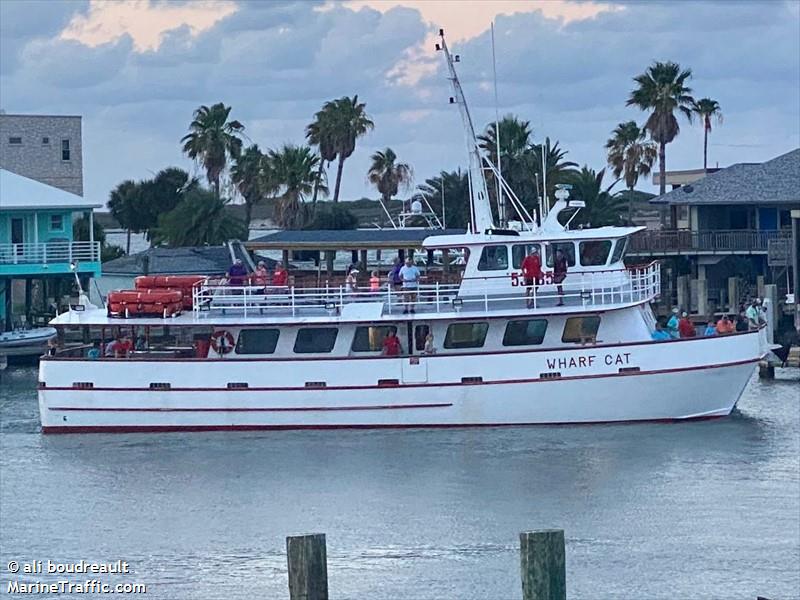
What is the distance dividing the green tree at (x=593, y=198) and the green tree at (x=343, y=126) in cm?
1314

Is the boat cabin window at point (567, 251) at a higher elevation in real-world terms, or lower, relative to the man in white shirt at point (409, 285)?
higher

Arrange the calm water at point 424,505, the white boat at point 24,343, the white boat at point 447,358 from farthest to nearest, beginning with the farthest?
the white boat at point 24,343, the white boat at point 447,358, the calm water at point 424,505

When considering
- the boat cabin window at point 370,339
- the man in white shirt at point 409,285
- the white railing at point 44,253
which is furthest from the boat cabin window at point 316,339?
the white railing at point 44,253

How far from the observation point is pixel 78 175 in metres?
77.5

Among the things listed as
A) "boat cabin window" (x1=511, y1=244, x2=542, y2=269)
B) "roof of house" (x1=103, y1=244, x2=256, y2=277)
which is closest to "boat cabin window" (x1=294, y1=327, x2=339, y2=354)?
"boat cabin window" (x1=511, y1=244, x2=542, y2=269)

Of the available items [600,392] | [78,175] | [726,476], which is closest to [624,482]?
[726,476]

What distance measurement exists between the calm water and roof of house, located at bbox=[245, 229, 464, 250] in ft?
14.4

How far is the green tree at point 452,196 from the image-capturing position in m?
68.2

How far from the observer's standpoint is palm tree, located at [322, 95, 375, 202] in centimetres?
7462

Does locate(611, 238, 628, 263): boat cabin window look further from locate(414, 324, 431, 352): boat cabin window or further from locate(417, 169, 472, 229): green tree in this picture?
locate(417, 169, 472, 229): green tree

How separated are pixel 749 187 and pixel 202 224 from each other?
72.2 ft

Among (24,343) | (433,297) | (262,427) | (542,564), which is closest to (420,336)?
(433,297)

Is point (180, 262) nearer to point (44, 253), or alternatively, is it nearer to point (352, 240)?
point (44, 253)

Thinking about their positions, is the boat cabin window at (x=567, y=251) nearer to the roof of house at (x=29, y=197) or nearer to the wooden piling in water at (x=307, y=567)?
the wooden piling in water at (x=307, y=567)
